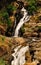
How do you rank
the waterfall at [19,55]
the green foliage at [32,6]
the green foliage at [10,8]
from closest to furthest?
the waterfall at [19,55] < the green foliage at [32,6] < the green foliage at [10,8]

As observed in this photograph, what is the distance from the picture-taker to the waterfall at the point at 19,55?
88.0ft

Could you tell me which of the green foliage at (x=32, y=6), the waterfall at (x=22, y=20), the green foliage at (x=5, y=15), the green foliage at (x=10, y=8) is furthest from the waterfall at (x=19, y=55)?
the green foliage at (x=10, y=8)

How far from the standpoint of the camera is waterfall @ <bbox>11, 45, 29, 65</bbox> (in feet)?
88.0

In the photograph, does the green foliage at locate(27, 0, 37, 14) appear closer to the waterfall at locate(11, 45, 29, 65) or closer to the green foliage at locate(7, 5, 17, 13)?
the green foliage at locate(7, 5, 17, 13)

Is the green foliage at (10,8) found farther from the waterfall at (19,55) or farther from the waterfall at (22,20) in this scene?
the waterfall at (19,55)

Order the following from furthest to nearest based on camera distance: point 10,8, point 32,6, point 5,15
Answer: point 10,8, point 32,6, point 5,15

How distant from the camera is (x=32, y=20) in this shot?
35.8 meters

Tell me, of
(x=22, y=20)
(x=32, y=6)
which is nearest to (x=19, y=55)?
(x=22, y=20)

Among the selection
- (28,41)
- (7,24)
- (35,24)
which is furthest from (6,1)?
(28,41)

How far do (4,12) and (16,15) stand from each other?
224 centimetres

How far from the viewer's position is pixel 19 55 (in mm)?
27766

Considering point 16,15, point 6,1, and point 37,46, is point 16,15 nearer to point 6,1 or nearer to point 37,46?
point 6,1

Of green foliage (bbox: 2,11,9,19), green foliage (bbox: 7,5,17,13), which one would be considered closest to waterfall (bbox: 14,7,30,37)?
green foliage (bbox: 7,5,17,13)

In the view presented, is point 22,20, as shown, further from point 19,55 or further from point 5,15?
point 19,55
